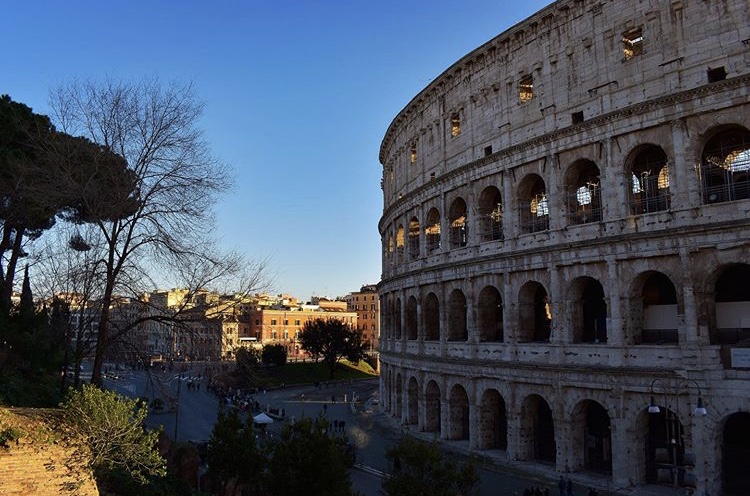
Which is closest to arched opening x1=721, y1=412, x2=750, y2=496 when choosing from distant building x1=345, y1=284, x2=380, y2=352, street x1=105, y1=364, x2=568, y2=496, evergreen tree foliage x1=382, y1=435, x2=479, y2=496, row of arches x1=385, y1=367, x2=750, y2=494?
row of arches x1=385, y1=367, x2=750, y2=494

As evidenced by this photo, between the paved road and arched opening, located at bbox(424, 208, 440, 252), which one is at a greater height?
arched opening, located at bbox(424, 208, 440, 252)

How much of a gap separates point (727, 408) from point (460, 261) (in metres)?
13.2

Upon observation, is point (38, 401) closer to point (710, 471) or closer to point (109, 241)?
point (109, 241)

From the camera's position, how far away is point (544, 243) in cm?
2566

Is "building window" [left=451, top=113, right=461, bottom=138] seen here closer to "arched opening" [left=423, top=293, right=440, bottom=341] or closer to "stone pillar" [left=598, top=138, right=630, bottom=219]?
"arched opening" [left=423, top=293, right=440, bottom=341]

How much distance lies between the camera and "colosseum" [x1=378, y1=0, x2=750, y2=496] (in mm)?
20656

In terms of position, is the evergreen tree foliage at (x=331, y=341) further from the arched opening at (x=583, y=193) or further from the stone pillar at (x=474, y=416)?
the arched opening at (x=583, y=193)

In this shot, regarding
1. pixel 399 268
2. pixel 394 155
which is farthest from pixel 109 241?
pixel 394 155

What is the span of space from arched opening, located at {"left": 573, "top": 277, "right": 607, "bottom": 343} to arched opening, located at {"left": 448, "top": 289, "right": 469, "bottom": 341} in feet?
21.8

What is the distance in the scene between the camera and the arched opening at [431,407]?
32.8 metres

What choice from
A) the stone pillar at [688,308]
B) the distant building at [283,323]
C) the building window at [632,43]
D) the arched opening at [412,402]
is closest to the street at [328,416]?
the arched opening at [412,402]

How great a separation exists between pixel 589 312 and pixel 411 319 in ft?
42.5

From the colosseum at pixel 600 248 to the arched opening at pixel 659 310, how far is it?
0.06 m

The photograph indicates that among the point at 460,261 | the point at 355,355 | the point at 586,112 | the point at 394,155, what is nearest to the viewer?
the point at 586,112
